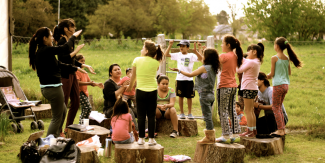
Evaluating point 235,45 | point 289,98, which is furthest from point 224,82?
point 289,98

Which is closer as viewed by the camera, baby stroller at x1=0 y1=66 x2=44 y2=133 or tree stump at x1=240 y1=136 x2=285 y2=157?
tree stump at x1=240 y1=136 x2=285 y2=157

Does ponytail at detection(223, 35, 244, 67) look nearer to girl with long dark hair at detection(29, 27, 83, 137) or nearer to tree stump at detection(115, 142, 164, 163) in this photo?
tree stump at detection(115, 142, 164, 163)

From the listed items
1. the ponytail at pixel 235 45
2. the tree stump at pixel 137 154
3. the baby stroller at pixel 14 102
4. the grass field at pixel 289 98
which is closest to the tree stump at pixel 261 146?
the grass field at pixel 289 98

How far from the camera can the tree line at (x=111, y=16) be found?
87.9ft

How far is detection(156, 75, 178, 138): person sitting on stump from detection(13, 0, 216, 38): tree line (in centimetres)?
2249

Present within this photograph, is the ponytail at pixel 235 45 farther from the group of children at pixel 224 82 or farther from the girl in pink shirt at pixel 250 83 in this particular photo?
the girl in pink shirt at pixel 250 83

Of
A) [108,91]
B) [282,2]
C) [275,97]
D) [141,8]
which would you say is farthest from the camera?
[141,8]

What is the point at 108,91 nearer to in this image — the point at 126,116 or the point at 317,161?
the point at 126,116

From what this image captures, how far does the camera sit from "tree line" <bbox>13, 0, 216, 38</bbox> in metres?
26.8

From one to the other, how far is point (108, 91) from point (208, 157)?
2272 mm

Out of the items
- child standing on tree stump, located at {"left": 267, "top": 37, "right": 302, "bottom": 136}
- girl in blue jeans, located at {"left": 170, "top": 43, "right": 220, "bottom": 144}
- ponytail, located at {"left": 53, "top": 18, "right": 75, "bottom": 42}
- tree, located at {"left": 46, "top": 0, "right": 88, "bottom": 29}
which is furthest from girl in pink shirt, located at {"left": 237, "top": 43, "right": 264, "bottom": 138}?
tree, located at {"left": 46, "top": 0, "right": 88, "bottom": 29}

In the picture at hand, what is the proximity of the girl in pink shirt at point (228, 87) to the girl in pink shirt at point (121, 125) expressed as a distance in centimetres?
132

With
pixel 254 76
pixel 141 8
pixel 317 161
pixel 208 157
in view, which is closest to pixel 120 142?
pixel 208 157

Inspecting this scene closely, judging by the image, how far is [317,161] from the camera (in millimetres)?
4715
